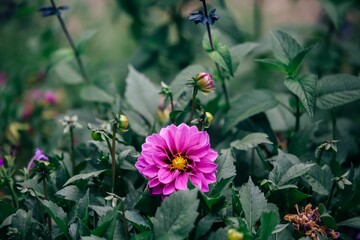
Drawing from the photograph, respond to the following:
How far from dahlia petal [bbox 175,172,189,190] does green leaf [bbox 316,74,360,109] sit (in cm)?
52

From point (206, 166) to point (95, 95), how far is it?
2.40ft

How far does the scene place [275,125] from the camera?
1.61 metres

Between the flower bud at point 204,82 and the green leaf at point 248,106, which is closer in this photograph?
the flower bud at point 204,82

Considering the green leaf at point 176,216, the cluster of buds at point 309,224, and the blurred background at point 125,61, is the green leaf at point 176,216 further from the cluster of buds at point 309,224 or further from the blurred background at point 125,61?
the blurred background at point 125,61

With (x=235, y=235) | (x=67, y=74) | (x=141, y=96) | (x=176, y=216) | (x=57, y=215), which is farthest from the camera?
(x=67, y=74)

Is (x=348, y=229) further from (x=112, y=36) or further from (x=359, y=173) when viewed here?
(x=112, y=36)

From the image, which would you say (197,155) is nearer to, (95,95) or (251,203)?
(251,203)

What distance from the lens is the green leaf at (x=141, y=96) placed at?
1.52 meters

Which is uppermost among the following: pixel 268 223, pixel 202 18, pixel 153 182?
pixel 202 18

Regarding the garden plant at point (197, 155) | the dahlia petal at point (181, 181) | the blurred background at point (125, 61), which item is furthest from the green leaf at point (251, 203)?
the blurred background at point (125, 61)

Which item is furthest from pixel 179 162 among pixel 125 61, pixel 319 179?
pixel 125 61

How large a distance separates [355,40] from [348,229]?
1.70 m

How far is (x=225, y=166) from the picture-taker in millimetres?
1145

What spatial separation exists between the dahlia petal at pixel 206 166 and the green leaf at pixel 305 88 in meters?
0.31
